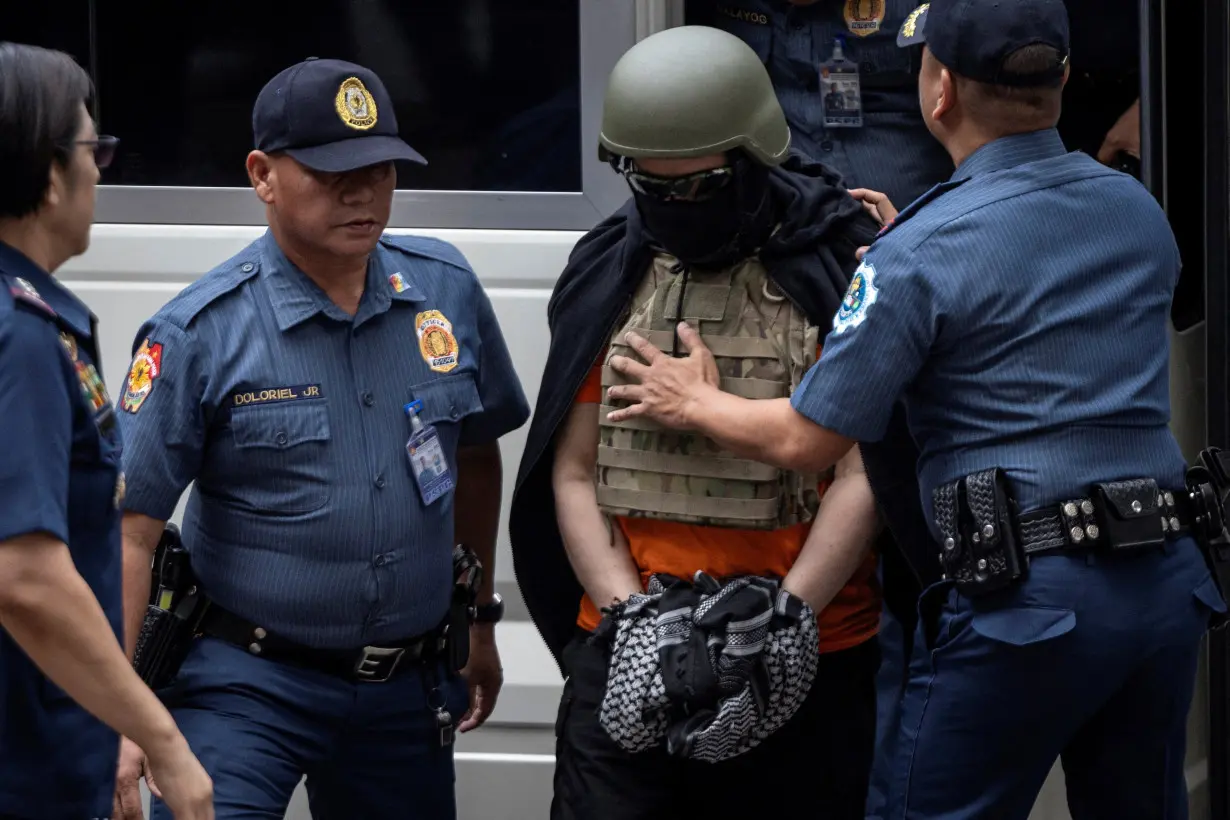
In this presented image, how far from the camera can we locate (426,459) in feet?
9.43

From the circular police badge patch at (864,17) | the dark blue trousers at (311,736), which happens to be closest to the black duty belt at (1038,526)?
the dark blue trousers at (311,736)

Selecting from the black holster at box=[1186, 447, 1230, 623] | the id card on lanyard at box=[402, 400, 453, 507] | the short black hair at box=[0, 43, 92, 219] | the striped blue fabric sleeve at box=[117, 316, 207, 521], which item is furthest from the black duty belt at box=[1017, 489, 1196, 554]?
the short black hair at box=[0, 43, 92, 219]

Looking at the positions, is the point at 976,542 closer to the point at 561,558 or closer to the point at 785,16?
the point at 561,558

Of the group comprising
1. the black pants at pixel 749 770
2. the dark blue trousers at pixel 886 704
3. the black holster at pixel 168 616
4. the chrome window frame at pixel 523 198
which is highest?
the chrome window frame at pixel 523 198

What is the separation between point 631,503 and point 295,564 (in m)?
0.56

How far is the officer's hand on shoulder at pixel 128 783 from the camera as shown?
2635mm

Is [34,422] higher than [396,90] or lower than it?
lower

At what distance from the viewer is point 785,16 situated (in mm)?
3676

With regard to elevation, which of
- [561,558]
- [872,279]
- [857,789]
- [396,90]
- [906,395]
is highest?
[396,90]

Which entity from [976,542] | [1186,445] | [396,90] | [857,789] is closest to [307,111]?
[396,90]

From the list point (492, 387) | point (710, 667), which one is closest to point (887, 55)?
point (492, 387)

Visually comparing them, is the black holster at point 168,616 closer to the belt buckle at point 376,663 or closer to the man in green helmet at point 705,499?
the belt buckle at point 376,663

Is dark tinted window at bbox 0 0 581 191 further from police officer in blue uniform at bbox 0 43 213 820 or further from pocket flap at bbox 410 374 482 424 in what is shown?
police officer in blue uniform at bbox 0 43 213 820

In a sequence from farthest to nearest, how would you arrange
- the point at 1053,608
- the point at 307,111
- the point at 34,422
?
the point at 307,111 → the point at 1053,608 → the point at 34,422
